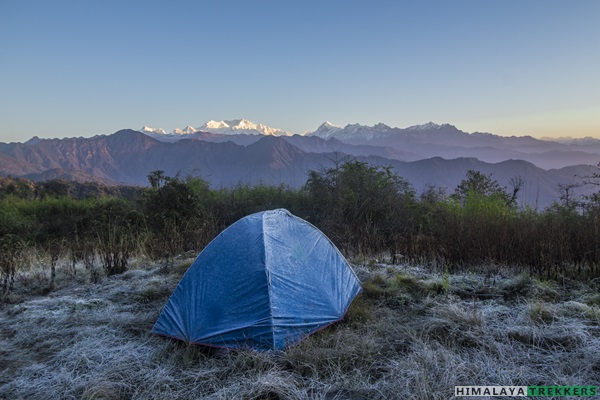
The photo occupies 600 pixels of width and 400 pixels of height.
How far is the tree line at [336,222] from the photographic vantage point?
6.71m

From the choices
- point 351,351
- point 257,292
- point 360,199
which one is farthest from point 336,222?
point 351,351

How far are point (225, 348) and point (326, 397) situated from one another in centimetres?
119

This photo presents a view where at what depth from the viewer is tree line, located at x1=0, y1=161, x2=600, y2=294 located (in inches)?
264

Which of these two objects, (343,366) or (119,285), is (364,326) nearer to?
(343,366)

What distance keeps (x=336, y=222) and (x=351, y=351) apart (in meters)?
6.77

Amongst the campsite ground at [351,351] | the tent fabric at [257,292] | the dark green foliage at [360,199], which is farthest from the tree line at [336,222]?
the tent fabric at [257,292]

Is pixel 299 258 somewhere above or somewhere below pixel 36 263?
above

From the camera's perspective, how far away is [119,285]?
5941 millimetres

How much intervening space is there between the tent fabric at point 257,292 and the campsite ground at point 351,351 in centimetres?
18

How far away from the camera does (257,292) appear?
3.75 meters

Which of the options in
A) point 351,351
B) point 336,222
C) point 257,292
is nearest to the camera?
point 351,351

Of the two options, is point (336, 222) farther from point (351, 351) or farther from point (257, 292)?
point (351, 351)

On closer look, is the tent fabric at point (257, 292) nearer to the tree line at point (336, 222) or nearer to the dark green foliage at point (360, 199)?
the tree line at point (336, 222)

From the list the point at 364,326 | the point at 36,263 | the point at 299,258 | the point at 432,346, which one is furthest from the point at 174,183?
the point at 432,346
